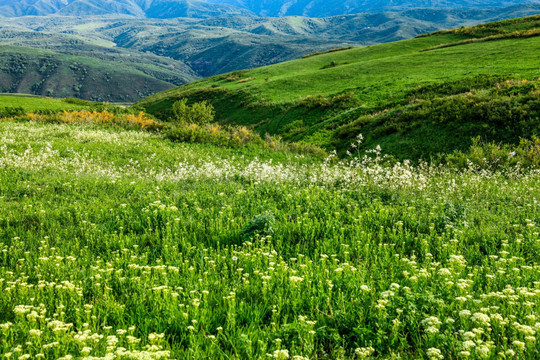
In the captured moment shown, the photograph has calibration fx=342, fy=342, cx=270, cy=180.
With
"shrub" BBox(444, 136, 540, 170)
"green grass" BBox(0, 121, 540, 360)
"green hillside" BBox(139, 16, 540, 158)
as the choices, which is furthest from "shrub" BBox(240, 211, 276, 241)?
"green hillside" BBox(139, 16, 540, 158)

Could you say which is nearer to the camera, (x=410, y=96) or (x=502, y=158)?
(x=502, y=158)

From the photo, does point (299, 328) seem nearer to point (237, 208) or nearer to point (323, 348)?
point (323, 348)

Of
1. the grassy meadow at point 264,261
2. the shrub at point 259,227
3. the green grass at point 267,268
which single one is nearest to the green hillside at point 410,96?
the grassy meadow at point 264,261

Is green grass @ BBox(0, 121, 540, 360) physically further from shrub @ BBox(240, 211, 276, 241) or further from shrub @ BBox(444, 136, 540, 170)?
shrub @ BBox(444, 136, 540, 170)

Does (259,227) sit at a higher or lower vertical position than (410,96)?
lower

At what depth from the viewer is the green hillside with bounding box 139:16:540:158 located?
20.8 meters

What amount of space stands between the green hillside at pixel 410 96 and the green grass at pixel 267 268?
34.8 feet

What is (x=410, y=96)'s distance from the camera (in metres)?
33.7

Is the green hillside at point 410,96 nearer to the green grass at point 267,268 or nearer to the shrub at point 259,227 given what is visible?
the green grass at point 267,268

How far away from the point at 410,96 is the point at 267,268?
33.4 meters

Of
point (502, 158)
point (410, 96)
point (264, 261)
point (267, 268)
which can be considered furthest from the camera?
point (410, 96)

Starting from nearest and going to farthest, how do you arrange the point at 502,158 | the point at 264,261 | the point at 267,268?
the point at 267,268 < the point at 264,261 < the point at 502,158

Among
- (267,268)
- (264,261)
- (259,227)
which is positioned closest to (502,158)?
(259,227)

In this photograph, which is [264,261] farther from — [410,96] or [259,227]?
[410,96]
